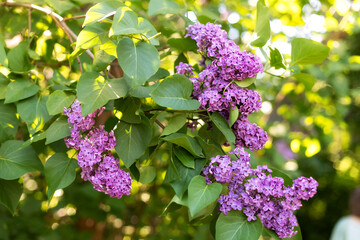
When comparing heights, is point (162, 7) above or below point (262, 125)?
above

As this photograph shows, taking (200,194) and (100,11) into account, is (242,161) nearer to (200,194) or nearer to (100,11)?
(200,194)

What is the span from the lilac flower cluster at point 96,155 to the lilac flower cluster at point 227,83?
22 centimetres

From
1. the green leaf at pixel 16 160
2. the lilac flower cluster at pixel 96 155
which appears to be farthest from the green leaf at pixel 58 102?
the green leaf at pixel 16 160

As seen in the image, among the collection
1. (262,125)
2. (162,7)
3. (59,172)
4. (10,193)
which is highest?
(162,7)

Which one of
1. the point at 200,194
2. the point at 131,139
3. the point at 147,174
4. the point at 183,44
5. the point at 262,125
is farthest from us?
the point at 262,125

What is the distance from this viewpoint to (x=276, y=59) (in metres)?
0.98

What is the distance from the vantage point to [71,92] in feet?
3.03

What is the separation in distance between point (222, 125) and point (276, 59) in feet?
0.87

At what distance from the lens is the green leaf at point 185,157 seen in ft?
2.65

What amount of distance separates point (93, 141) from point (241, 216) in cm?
34

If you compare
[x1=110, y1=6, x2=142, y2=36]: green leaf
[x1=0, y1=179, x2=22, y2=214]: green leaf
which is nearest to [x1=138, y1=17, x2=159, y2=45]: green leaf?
[x1=110, y1=6, x2=142, y2=36]: green leaf

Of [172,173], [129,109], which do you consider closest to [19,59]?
[129,109]

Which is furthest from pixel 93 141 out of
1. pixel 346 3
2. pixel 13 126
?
pixel 346 3

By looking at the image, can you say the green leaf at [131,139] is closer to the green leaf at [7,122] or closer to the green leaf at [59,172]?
the green leaf at [59,172]
